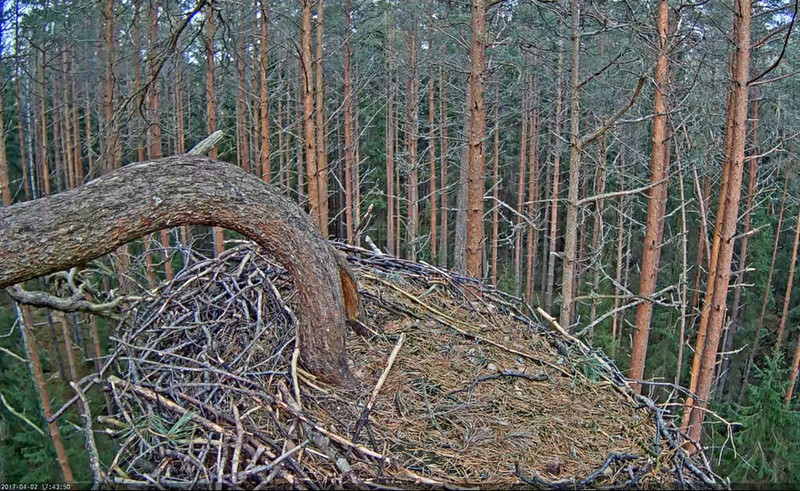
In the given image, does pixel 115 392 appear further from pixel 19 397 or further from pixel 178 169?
pixel 19 397

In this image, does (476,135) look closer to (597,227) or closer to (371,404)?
(371,404)

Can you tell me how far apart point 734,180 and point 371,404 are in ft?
18.0

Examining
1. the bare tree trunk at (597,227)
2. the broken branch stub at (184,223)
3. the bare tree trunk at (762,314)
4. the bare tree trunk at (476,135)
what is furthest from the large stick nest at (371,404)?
the bare tree trunk at (762,314)

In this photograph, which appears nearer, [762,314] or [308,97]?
[308,97]

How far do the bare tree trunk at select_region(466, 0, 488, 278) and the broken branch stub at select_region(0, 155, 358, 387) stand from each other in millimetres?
2795

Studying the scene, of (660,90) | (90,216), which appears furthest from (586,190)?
(90,216)

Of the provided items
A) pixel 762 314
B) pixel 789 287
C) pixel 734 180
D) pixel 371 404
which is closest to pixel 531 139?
pixel 789 287

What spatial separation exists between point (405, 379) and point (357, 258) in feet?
5.82

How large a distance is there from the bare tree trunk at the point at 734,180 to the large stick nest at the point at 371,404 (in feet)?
9.20

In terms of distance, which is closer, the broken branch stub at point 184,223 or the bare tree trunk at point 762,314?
the broken branch stub at point 184,223

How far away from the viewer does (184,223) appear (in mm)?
2699

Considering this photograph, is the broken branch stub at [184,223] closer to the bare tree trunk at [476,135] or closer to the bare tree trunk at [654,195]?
the bare tree trunk at [476,135]

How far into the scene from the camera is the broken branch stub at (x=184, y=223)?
7.23 ft

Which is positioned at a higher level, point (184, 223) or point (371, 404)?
point (184, 223)
